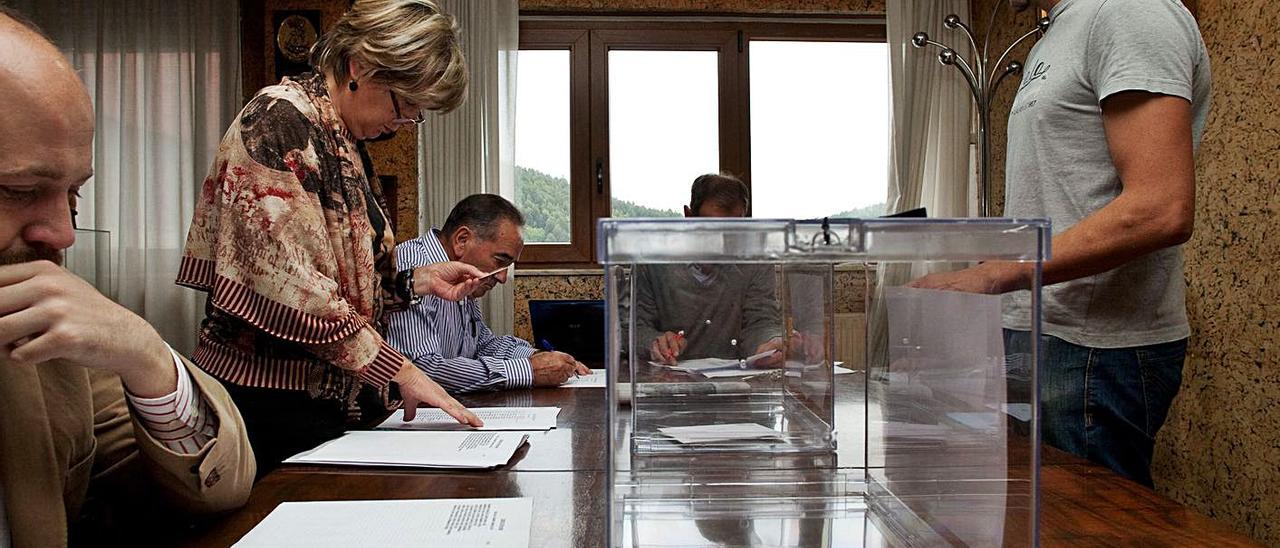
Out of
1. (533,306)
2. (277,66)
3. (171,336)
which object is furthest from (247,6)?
(533,306)

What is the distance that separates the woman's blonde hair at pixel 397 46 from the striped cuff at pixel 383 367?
0.46 m

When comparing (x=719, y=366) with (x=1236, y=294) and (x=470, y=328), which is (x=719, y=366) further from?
(x=1236, y=294)

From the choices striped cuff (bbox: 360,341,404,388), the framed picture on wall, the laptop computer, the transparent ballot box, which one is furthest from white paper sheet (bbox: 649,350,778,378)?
the framed picture on wall

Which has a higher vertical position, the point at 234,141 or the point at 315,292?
the point at 234,141

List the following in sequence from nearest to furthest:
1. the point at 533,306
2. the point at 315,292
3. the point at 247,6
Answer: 1. the point at 315,292
2. the point at 533,306
3. the point at 247,6

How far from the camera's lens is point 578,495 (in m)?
0.96

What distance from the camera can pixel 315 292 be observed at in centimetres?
120

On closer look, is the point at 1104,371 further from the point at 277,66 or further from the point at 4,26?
the point at 277,66

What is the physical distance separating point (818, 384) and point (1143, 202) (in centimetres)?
58

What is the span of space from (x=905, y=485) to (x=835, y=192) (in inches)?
145

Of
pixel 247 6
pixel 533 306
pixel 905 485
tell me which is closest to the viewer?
pixel 905 485

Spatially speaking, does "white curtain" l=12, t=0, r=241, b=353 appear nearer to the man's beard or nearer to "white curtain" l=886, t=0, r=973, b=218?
"white curtain" l=886, t=0, r=973, b=218

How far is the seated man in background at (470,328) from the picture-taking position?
2.15 meters

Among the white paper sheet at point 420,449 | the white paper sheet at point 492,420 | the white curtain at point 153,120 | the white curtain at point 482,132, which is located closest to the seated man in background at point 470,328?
the white paper sheet at point 492,420
